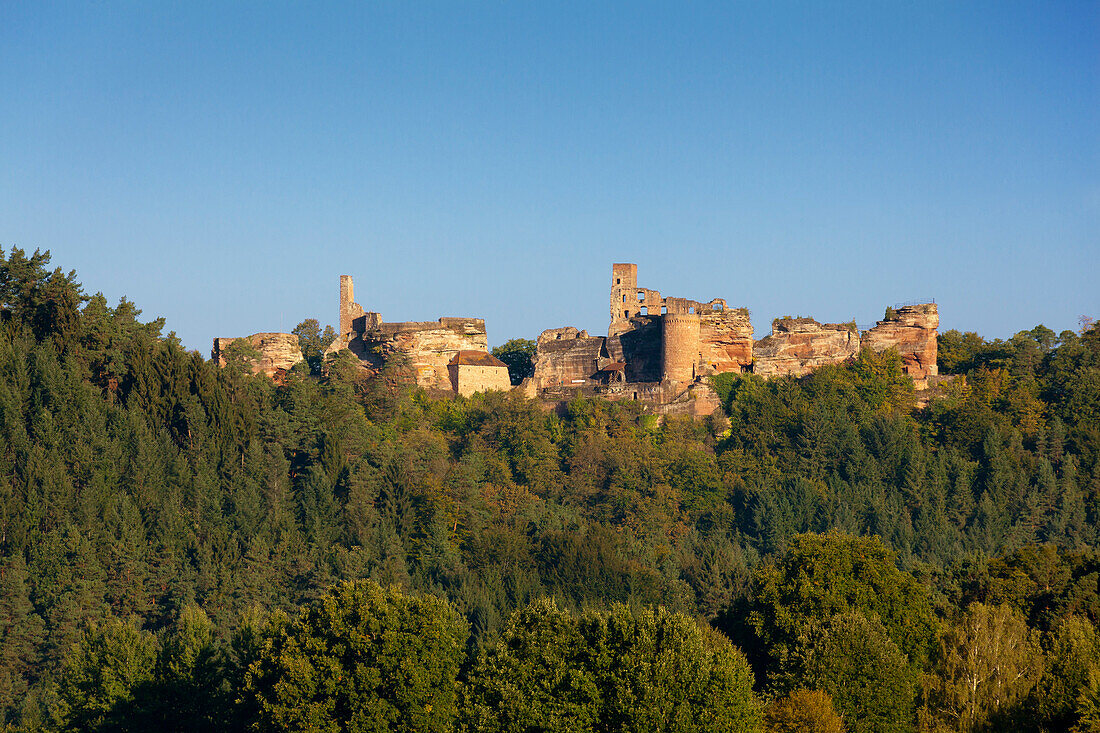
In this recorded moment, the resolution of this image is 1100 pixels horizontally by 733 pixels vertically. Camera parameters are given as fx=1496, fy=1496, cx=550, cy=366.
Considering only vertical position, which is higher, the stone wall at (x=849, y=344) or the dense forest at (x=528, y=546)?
the stone wall at (x=849, y=344)

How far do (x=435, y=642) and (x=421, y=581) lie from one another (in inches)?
999

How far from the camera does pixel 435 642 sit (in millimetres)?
36438

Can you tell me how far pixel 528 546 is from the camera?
64875mm

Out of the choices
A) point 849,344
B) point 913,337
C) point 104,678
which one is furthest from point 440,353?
point 104,678

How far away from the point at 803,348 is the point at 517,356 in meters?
16.6

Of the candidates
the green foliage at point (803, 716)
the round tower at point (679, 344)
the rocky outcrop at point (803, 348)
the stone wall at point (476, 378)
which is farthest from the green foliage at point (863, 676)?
the rocky outcrop at point (803, 348)

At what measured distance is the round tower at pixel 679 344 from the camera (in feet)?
241

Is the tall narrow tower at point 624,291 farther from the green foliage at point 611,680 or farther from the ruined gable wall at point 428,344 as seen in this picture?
the green foliage at point 611,680

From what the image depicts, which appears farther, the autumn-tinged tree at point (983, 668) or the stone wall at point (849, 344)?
the stone wall at point (849, 344)

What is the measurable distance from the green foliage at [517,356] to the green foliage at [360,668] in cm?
4481

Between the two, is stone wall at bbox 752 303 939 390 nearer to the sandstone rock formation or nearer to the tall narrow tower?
the tall narrow tower

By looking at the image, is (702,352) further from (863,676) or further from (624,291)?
(863,676)

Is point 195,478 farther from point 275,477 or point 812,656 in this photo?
point 812,656

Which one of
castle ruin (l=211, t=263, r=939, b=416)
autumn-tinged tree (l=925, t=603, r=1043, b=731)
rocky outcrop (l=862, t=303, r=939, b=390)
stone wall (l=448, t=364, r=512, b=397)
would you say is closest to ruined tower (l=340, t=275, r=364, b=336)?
castle ruin (l=211, t=263, r=939, b=416)
